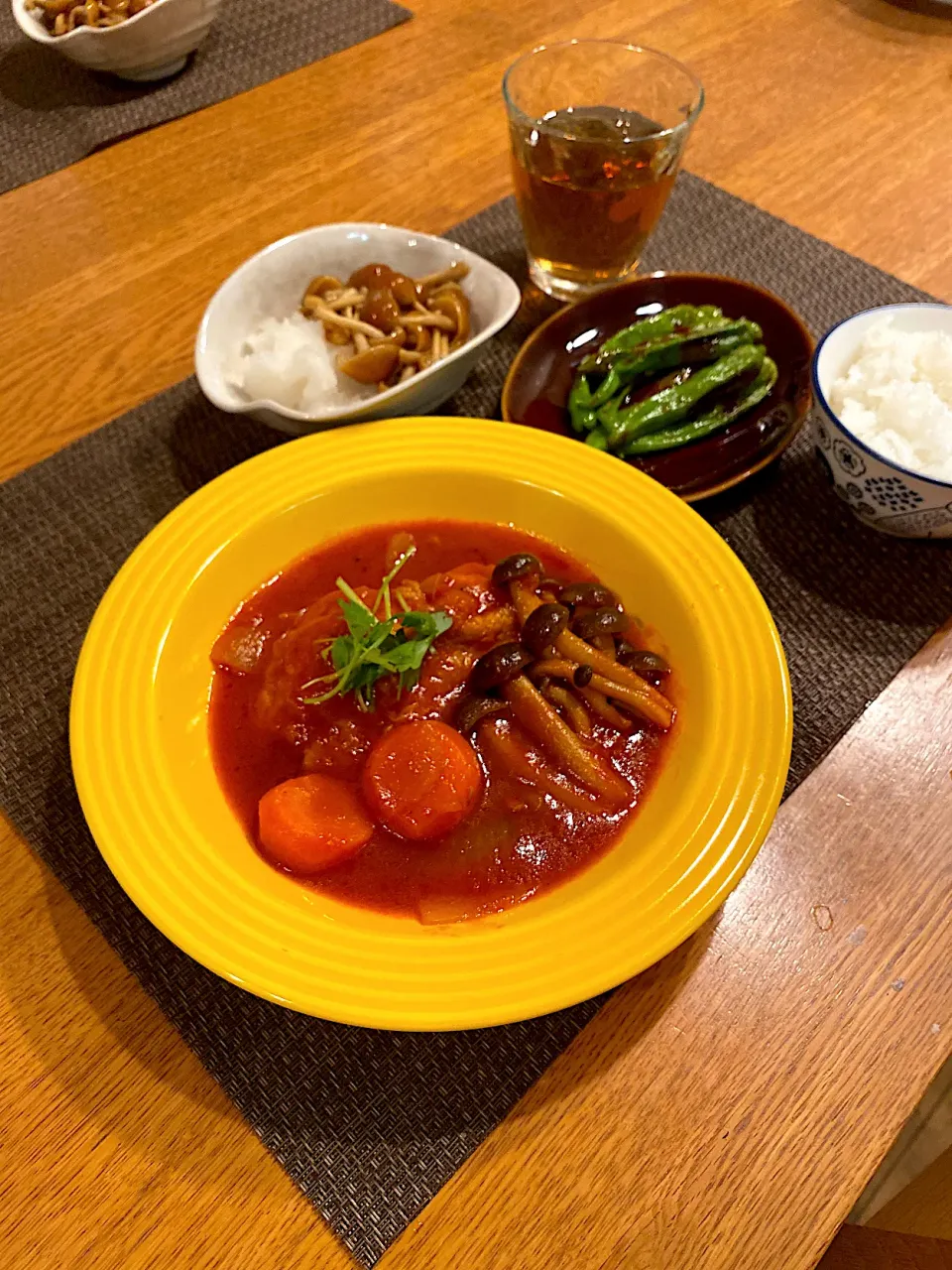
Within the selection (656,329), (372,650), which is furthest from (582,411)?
(372,650)

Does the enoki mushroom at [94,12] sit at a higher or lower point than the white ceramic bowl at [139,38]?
higher

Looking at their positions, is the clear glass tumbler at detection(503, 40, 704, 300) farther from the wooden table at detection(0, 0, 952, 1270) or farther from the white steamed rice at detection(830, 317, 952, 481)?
the wooden table at detection(0, 0, 952, 1270)

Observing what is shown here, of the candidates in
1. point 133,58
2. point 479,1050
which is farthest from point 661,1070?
point 133,58

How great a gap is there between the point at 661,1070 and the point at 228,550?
118cm

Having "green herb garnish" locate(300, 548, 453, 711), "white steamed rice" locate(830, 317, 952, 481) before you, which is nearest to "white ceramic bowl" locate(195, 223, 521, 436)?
"green herb garnish" locate(300, 548, 453, 711)

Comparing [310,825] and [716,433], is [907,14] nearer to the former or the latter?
[716,433]

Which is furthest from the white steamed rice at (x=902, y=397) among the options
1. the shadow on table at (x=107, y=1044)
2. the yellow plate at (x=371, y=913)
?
the shadow on table at (x=107, y=1044)

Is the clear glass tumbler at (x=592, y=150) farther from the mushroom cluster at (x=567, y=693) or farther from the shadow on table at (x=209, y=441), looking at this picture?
the mushroom cluster at (x=567, y=693)

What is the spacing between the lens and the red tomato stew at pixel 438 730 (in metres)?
1.45

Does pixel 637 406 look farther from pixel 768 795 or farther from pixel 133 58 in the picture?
pixel 133 58

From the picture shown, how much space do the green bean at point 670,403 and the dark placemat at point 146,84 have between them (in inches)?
84.1

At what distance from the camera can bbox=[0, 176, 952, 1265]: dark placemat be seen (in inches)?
51.2

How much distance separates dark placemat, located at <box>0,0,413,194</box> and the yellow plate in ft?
6.32

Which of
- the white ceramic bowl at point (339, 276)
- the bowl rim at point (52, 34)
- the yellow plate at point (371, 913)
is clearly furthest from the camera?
the bowl rim at point (52, 34)
